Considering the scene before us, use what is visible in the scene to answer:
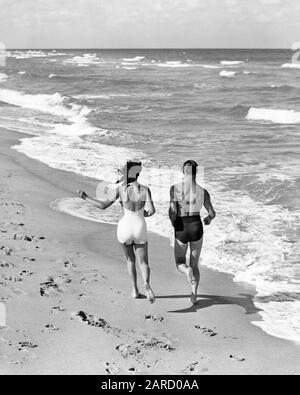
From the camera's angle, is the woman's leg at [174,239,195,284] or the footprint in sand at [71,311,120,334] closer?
the footprint in sand at [71,311,120,334]

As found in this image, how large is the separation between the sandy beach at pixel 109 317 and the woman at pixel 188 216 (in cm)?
53

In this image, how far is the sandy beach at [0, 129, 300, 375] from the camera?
16.6 ft

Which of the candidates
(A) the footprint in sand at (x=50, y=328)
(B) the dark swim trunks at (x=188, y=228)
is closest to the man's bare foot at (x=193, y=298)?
(B) the dark swim trunks at (x=188, y=228)

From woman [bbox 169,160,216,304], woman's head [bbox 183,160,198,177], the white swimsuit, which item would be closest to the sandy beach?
woman [bbox 169,160,216,304]

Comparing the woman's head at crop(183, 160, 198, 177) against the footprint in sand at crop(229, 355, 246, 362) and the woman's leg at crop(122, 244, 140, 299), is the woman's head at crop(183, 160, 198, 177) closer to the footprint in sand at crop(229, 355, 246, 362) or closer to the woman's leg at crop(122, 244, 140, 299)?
the woman's leg at crop(122, 244, 140, 299)

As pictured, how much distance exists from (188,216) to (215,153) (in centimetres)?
1129

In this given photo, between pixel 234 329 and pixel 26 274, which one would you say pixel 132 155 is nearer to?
pixel 26 274

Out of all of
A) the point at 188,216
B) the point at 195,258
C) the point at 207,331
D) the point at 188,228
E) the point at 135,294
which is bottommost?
the point at 207,331

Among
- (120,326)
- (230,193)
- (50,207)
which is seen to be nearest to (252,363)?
(120,326)

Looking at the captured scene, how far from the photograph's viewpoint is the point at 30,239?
816 centimetres

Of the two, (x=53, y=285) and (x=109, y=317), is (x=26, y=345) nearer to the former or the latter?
(x=109, y=317)

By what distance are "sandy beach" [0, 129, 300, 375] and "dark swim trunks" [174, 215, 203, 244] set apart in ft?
2.64

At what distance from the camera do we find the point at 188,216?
6258 millimetres

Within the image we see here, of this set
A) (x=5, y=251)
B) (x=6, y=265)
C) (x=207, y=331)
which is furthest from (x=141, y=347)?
(x=5, y=251)
